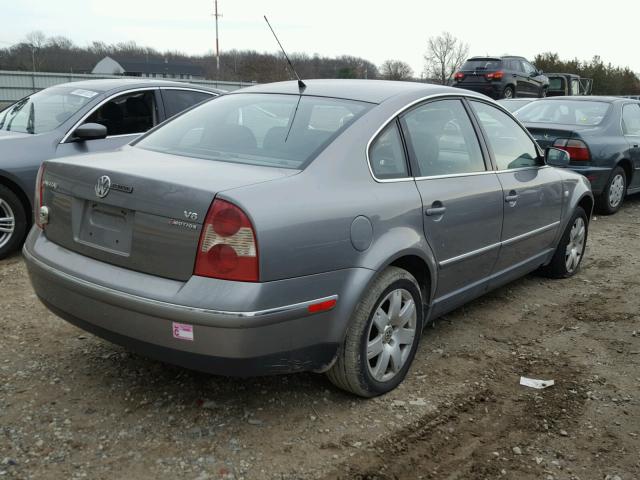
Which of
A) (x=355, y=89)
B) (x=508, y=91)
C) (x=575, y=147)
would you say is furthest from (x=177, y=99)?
(x=508, y=91)

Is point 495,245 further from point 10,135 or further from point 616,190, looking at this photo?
point 616,190

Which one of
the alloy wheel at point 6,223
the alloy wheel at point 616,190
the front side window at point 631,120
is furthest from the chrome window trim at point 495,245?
the front side window at point 631,120

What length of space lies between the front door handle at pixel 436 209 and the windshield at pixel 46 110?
3888mm

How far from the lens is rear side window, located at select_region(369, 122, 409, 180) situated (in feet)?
10.6

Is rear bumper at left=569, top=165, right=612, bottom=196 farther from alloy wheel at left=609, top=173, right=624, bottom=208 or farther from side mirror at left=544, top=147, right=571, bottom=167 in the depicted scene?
side mirror at left=544, top=147, right=571, bottom=167

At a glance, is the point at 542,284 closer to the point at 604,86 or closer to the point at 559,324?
the point at 559,324

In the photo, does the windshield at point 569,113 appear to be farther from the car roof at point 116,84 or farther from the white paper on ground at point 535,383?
the white paper on ground at point 535,383

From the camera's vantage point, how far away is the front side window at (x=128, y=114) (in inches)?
237

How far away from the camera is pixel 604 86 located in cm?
4538

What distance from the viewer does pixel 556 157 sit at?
518 cm

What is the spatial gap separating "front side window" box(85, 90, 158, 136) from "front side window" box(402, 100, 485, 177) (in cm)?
343

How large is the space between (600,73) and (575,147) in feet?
138

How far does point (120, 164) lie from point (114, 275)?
0.55 metres

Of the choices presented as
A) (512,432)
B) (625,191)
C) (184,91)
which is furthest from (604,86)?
(512,432)
